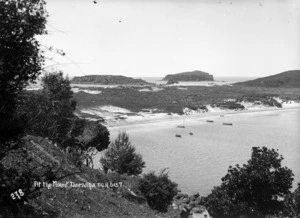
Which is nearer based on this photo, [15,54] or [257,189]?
[15,54]

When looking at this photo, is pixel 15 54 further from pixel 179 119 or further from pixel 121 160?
pixel 179 119

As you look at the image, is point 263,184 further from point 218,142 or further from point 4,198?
point 218,142

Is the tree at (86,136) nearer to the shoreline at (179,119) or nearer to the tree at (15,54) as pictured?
the tree at (15,54)

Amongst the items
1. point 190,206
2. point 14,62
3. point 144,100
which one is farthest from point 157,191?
point 144,100

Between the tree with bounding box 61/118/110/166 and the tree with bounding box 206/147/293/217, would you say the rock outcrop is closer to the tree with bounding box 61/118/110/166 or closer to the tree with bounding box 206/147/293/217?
the tree with bounding box 206/147/293/217

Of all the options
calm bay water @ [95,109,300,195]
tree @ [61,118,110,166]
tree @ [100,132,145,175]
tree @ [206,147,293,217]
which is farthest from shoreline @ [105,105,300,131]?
tree @ [206,147,293,217]
